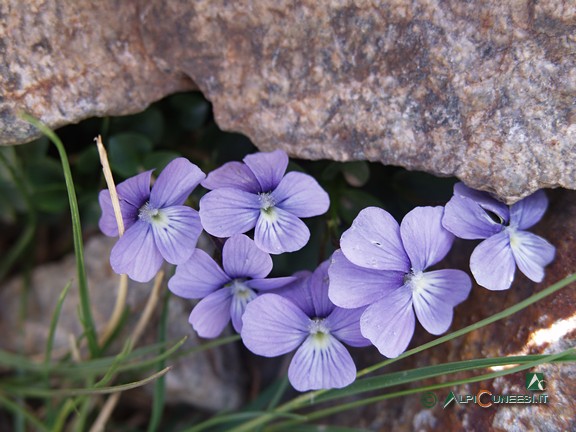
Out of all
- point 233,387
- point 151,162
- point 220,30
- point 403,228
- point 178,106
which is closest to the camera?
point 403,228

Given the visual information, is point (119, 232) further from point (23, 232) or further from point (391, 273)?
point (23, 232)

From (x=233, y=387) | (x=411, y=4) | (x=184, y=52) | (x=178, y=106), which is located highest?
(x=411, y=4)

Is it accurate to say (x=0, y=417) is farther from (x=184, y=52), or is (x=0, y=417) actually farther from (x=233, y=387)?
(x=184, y=52)

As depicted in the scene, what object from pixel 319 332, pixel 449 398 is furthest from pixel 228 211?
pixel 449 398

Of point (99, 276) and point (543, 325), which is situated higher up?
point (543, 325)

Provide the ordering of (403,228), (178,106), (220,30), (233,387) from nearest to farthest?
(403,228) → (220,30) → (178,106) → (233,387)

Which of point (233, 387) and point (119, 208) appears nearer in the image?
point (119, 208)

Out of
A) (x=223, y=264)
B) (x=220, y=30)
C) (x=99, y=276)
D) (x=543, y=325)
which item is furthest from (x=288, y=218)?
(x=99, y=276)
